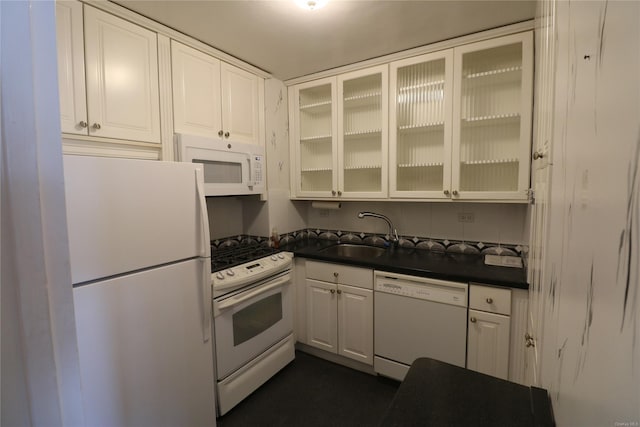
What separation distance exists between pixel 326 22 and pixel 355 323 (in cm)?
203

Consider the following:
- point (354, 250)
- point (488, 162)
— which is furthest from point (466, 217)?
point (354, 250)

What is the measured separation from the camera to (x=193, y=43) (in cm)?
184

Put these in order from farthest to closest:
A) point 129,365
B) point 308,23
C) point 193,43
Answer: point 193,43
point 308,23
point 129,365

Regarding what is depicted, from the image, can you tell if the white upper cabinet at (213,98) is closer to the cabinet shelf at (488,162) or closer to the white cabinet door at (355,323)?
the white cabinet door at (355,323)

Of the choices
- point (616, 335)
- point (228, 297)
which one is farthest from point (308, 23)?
point (616, 335)

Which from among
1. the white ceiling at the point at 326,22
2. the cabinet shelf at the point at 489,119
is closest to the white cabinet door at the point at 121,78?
the white ceiling at the point at 326,22

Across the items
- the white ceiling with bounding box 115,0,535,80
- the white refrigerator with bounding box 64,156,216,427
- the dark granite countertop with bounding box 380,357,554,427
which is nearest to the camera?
the dark granite countertop with bounding box 380,357,554,427

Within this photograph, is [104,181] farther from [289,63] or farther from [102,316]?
[289,63]

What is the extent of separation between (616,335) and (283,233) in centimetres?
246

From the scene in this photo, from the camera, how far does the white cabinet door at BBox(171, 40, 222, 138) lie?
178 cm

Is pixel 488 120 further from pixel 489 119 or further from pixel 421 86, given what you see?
pixel 421 86

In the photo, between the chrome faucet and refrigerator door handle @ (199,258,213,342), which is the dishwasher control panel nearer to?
the chrome faucet

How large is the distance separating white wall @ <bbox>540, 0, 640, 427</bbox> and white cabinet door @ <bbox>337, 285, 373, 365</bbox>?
1.57m

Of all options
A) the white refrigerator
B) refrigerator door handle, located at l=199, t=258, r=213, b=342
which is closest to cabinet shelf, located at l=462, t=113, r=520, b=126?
the white refrigerator
